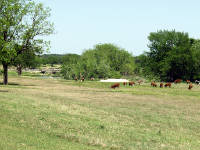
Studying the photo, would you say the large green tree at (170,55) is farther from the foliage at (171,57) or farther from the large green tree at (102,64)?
the large green tree at (102,64)

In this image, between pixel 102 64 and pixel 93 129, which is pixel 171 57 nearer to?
pixel 102 64

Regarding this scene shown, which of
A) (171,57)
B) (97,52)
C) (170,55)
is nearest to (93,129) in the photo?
(171,57)

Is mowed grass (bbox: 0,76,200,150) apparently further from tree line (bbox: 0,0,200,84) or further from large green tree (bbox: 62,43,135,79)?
large green tree (bbox: 62,43,135,79)

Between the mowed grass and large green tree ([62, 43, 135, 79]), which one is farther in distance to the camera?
large green tree ([62, 43, 135, 79])

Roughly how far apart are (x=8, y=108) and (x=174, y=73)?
72621mm

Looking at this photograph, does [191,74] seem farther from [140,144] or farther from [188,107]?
[140,144]

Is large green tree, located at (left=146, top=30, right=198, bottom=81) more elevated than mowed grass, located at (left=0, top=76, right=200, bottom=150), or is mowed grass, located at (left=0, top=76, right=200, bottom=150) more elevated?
large green tree, located at (left=146, top=30, right=198, bottom=81)

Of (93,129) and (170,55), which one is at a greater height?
(170,55)

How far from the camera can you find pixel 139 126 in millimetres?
17547

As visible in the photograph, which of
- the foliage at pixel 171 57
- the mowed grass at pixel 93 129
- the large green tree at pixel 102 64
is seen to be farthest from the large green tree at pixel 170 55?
the mowed grass at pixel 93 129

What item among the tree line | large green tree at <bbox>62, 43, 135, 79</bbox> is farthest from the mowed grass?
large green tree at <bbox>62, 43, 135, 79</bbox>

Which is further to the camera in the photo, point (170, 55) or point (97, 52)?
point (97, 52)

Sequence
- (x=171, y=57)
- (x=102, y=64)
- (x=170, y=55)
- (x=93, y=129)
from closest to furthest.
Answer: (x=93, y=129) → (x=171, y=57) → (x=170, y=55) → (x=102, y=64)

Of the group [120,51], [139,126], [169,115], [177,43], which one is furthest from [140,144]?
[120,51]
